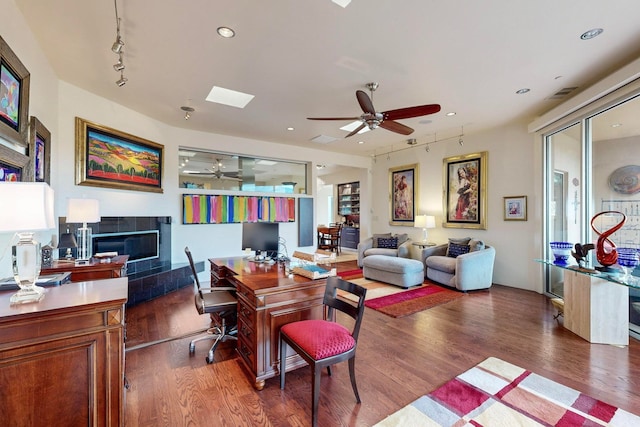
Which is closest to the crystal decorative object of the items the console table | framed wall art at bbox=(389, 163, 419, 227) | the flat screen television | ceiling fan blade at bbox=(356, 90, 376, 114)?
the console table

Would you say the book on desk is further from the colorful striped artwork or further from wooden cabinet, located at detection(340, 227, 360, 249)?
wooden cabinet, located at detection(340, 227, 360, 249)

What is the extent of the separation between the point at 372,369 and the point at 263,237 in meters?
1.69

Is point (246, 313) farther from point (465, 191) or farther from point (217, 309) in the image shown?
point (465, 191)

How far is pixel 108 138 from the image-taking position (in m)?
4.05

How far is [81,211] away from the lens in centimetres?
296

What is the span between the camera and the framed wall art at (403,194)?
6.88 metres

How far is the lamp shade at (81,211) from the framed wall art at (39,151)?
13.7 inches

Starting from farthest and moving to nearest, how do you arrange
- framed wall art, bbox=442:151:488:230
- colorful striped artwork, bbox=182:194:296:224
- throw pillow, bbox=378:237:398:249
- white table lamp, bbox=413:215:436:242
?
throw pillow, bbox=378:237:398:249 < white table lamp, bbox=413:215:436:242 < framed wall art, bbox=442:151:488:230 < colorful striped artwork, bbox=182:194:296:224

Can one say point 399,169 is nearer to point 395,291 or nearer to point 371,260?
point 371,260

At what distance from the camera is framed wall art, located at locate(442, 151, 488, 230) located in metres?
5.55

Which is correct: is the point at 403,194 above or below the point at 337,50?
below

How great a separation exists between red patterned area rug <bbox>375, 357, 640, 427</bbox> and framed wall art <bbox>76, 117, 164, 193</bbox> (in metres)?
4.49

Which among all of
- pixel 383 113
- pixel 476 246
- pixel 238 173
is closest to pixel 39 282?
pixel 383 113

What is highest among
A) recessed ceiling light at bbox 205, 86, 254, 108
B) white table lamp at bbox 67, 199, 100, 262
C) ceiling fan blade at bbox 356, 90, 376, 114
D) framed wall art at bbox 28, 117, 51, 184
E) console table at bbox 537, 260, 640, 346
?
recessed ceiling light at bbox 205, 86, 254, 108
